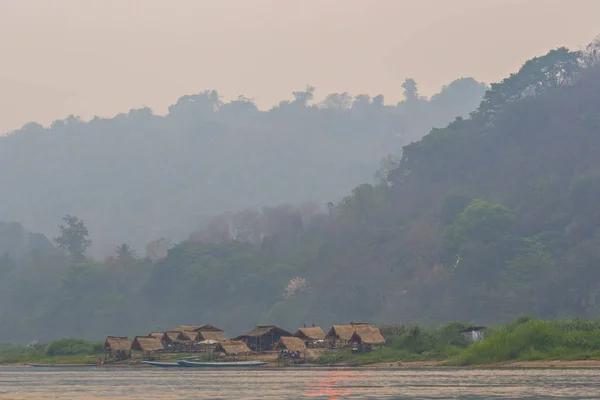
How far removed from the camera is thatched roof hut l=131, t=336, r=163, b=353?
9659 cm

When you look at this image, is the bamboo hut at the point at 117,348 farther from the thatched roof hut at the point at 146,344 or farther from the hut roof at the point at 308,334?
the hut roof at the point at 308,334

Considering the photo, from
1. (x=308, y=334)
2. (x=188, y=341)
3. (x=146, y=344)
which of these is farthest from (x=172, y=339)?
(x=308, y=334)

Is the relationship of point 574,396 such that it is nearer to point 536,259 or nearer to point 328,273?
point 536,259

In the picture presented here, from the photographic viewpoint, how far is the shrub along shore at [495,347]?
65.4 meters

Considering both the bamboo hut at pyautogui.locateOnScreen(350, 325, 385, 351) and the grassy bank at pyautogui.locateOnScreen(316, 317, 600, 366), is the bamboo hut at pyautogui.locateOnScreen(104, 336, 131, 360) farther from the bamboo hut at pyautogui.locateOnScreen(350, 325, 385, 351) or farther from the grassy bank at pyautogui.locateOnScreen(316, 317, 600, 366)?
the grassy bank at pyautogui.locateOnScreen(316, 317, 600, 366)

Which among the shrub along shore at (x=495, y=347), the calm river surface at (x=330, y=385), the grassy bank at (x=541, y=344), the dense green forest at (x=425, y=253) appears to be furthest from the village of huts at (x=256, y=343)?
the dense green forest at (x=425, y=253)

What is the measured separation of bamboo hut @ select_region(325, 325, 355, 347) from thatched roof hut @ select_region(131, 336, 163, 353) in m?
18.6

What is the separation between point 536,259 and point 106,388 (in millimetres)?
78759

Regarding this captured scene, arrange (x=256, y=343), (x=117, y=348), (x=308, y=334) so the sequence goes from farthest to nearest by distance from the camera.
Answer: (x=117, y=348) < (x=256, y=343) < (x=308, y=334)

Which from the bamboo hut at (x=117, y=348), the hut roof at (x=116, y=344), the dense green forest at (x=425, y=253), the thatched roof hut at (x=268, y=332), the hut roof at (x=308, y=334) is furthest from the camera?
the dense green forest at (x=425, y=253)

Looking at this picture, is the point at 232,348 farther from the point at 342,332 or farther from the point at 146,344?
the point at 146,344

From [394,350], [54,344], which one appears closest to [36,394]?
[394,350]

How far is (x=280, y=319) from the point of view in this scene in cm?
14975

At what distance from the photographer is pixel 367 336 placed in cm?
8544
